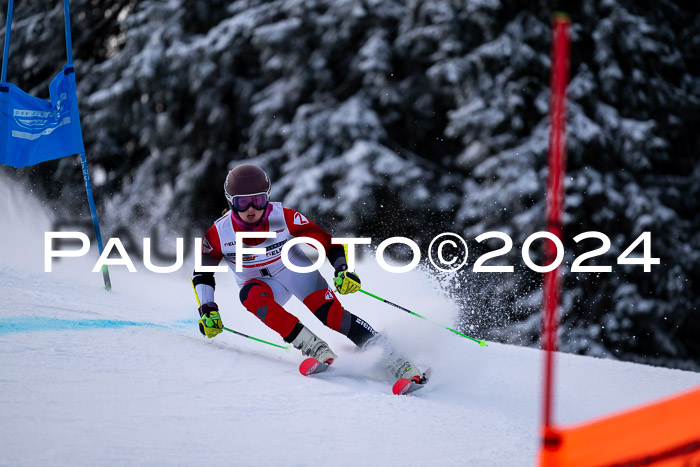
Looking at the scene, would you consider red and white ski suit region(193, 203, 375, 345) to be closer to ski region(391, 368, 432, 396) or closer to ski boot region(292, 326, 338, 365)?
ski boot region(292, 326, 338, 365)

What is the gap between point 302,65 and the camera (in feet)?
38.2

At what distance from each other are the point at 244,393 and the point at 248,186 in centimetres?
125

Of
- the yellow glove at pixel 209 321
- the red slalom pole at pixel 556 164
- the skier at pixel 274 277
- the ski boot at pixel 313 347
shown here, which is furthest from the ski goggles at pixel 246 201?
the red slalom pole at pixel 556 164

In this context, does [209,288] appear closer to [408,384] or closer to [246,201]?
[246,201]

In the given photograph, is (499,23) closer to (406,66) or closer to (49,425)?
(406,66)

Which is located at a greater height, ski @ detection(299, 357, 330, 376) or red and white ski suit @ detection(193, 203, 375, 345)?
red and white ski suit @ detection(193, 203, 375, 345)

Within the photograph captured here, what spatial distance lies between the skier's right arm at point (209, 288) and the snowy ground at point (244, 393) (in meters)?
0.17

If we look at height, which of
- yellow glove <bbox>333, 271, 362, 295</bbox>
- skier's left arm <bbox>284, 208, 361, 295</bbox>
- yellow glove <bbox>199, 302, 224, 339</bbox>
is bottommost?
yellow glove <bbox>199, 302, 224, 339</bbox>

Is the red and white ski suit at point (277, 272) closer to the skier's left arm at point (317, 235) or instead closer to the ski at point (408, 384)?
the skier's left arm at point (317, 235)

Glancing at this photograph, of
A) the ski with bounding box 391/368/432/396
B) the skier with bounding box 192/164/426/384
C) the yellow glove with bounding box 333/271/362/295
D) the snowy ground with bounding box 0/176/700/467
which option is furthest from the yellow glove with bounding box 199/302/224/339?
the ski with bounding box 391/368/432/396

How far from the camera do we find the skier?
13.7 feet

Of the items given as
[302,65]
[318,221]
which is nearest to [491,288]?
[318,221]

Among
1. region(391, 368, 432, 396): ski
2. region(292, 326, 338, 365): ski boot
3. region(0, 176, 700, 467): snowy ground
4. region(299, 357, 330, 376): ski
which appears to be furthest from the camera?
region(292, 326, 338, 365): ski boot

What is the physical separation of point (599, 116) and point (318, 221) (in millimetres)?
4264
